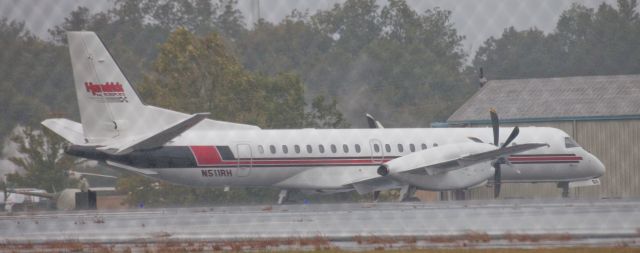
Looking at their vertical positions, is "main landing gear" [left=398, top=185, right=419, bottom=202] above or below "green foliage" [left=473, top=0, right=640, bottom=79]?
below

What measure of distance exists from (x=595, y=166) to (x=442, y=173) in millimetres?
6485

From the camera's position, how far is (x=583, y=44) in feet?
70.5

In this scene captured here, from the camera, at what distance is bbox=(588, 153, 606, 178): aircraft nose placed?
36.5 metres

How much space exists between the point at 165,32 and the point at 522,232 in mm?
12054

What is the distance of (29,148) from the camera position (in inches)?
1084

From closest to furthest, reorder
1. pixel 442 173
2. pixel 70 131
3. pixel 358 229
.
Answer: pixel 358 229, pixel 70 131, pixel 442 173

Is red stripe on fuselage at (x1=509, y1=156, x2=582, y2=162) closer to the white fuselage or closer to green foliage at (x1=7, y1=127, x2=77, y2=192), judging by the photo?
the white fuselage

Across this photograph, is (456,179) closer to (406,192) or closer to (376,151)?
(406,192)

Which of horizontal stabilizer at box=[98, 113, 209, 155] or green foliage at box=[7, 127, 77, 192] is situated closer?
green foliage at box=[7, 127, 77, 192]

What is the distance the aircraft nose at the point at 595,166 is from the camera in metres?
36.5

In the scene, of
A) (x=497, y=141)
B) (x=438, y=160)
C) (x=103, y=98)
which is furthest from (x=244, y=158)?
(x=497, y=141)

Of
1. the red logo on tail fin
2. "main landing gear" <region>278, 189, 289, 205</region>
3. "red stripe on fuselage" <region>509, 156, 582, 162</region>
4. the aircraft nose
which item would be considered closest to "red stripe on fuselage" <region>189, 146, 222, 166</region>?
"main landing gear" <region>278, 189, 289, 205</region>

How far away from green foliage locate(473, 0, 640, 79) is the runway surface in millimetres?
2770

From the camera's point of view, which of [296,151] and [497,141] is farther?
[497,141]
